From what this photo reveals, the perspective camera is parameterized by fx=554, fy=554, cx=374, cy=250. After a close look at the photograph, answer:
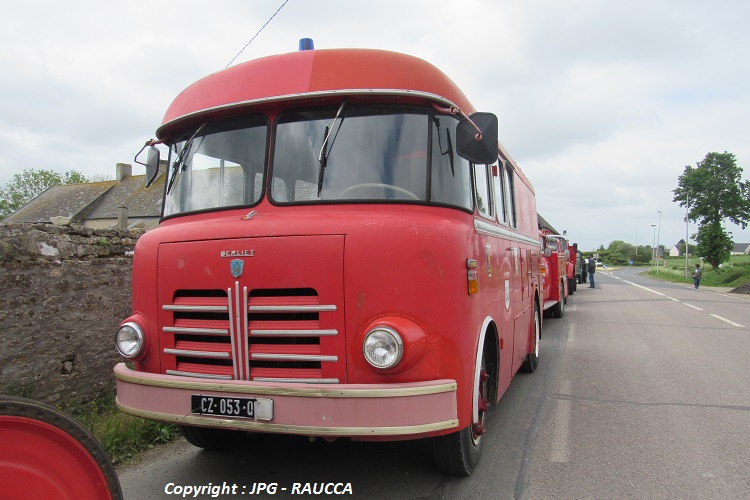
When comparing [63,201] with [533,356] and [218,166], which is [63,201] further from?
[218,166]

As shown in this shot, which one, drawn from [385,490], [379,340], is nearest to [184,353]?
[379,340]

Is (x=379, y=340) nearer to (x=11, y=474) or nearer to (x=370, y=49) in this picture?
(x=11, y=474)

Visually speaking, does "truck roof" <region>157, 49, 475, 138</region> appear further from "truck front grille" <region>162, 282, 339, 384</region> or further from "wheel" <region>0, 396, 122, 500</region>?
"wheel" <region>0, 396, 122, 500</region>

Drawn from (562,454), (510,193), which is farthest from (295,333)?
(510,193)

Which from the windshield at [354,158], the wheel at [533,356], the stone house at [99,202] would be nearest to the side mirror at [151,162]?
the windshield at [354,158]

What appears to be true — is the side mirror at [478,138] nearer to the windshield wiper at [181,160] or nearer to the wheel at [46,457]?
the windshield wiper at [181,160]

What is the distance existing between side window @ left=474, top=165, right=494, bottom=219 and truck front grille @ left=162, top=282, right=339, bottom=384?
163 cm

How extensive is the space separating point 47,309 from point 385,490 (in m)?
3.55

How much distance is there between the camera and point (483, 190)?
441 cm

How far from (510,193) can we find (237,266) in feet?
11.9

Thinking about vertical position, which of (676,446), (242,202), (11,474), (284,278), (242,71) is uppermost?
(242,71)

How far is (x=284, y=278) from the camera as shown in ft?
10.6

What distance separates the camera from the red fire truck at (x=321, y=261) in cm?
305

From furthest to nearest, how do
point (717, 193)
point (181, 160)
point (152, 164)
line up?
point (717, 193)
point (152, 164)
point (181, 160)
